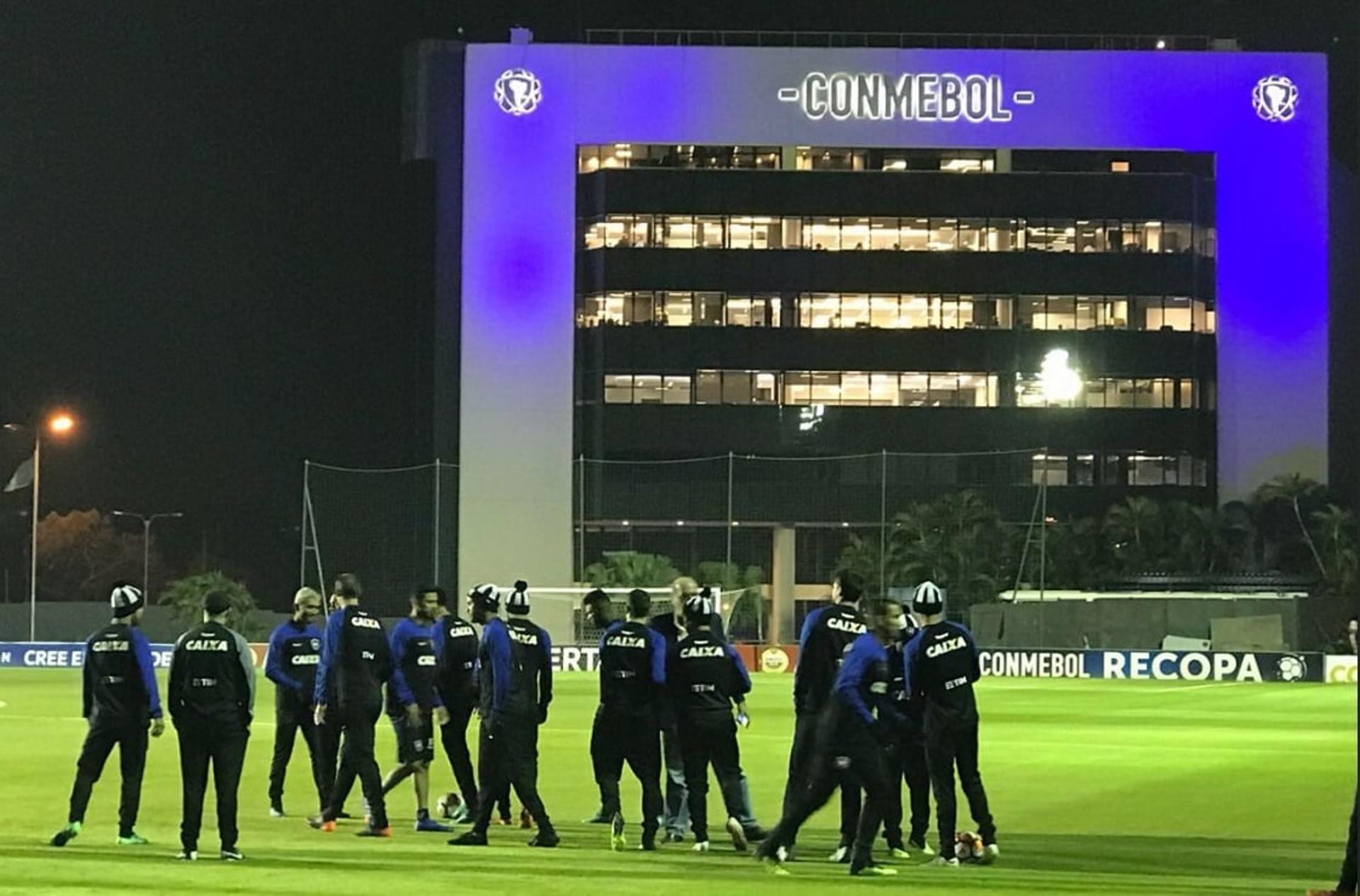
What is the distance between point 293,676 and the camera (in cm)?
2052

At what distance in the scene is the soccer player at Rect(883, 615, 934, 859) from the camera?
16797 millimetres

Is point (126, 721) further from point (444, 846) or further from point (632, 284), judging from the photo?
point (632, 284)

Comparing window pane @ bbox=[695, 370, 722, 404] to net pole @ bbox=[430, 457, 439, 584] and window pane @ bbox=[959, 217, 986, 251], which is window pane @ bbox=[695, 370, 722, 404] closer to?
window pane @ bbox=[959, 217, 986, 251]

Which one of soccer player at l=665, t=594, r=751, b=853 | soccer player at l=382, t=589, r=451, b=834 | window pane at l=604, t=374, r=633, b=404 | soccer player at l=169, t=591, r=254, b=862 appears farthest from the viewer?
window pane at l=604, t=374, r=633, b=404

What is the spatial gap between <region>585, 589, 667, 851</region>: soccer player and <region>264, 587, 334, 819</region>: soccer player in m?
4.12

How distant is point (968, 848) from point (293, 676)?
7.33 meters

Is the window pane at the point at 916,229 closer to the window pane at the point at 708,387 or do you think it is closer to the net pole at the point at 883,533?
the net pole at the point at 883,533

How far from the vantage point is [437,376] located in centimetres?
10981

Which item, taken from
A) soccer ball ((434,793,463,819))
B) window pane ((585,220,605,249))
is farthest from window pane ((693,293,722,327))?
soccer ball ((434,793,463,819))

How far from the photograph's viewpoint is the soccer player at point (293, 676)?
808 inches

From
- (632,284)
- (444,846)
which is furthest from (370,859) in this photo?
(632,284)

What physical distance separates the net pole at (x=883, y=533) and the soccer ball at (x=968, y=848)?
5113 centimetres

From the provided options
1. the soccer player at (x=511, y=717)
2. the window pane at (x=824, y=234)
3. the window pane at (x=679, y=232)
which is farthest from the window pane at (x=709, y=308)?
the soccer player at (x=511, y=717)

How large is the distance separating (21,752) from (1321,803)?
57.0 feet
